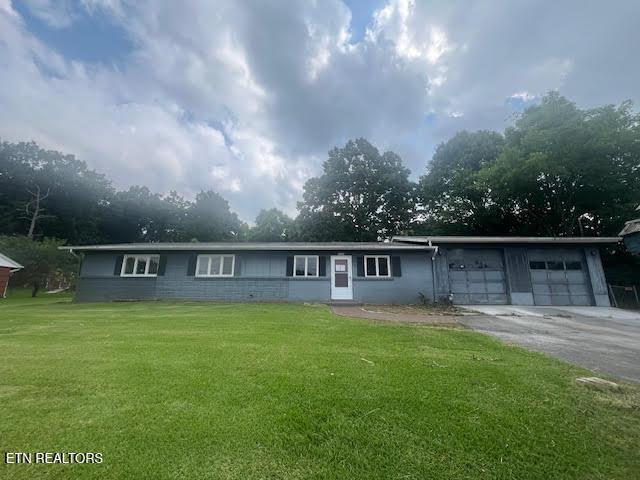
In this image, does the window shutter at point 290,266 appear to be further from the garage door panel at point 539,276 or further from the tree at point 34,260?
the tree at point 34,260

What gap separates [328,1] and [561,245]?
1496 cm

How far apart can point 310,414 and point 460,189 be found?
2499cm

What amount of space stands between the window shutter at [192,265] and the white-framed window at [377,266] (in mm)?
8392

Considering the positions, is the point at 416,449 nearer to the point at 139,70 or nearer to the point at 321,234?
the point at 139,70

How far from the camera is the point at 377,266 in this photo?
41.7 ft

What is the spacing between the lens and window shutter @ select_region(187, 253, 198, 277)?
42.8 feet

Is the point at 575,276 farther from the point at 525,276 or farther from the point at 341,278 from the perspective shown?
the point at 341,278

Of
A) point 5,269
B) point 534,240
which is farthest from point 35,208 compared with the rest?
point 534,240

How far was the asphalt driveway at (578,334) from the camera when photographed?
13.6 ft

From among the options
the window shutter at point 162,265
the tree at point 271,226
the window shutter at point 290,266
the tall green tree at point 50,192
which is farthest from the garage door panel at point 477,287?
the tall green tree at point 50,192

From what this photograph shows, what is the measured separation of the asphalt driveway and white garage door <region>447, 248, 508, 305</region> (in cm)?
262

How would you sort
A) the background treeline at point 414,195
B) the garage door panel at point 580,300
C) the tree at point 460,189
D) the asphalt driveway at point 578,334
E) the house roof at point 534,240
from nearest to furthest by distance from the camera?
the asphalt driveway at point 578,334 → the house roof at point 534,240 → the garage door panel at point 580,300 → the background treeline at point 414,195 → the tree at point 460,189

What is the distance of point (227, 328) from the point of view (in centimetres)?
620

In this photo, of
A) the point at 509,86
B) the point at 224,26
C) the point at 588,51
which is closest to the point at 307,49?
the point at 224,26
